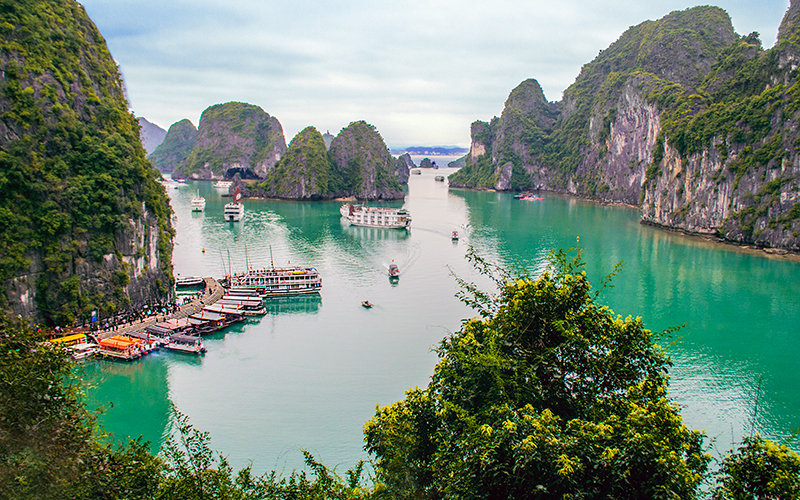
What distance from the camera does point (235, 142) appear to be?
15300 cm

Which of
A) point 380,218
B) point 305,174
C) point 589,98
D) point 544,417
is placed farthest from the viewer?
point 589,98

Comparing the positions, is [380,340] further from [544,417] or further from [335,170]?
[335,170]

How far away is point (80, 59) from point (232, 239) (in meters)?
28.0

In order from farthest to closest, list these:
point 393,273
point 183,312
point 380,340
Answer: point 393,273, point 183,312, point 380,340

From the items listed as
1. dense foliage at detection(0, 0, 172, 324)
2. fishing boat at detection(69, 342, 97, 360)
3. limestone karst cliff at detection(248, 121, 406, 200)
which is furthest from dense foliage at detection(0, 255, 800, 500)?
limestone karst cliff at detection(248, 121, 406, 200)

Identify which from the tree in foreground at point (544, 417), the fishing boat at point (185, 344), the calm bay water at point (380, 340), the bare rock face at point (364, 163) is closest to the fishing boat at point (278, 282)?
the calm bay water at point (380, 340)

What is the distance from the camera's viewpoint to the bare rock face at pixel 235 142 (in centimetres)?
14475

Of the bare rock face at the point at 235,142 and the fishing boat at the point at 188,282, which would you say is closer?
the fishing boat at the point at 188,282

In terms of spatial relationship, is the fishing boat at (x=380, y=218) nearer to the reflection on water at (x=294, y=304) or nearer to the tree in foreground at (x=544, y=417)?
the reflection on water at (x=294, y=304)

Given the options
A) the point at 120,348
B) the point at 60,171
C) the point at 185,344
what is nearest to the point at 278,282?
the point at 185,344

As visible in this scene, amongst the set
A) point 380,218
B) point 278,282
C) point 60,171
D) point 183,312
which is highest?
point 60,171

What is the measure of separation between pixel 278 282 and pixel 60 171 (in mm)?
16236

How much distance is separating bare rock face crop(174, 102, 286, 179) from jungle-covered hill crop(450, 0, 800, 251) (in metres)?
63.4

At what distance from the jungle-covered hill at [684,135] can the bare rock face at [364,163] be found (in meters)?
40.9
